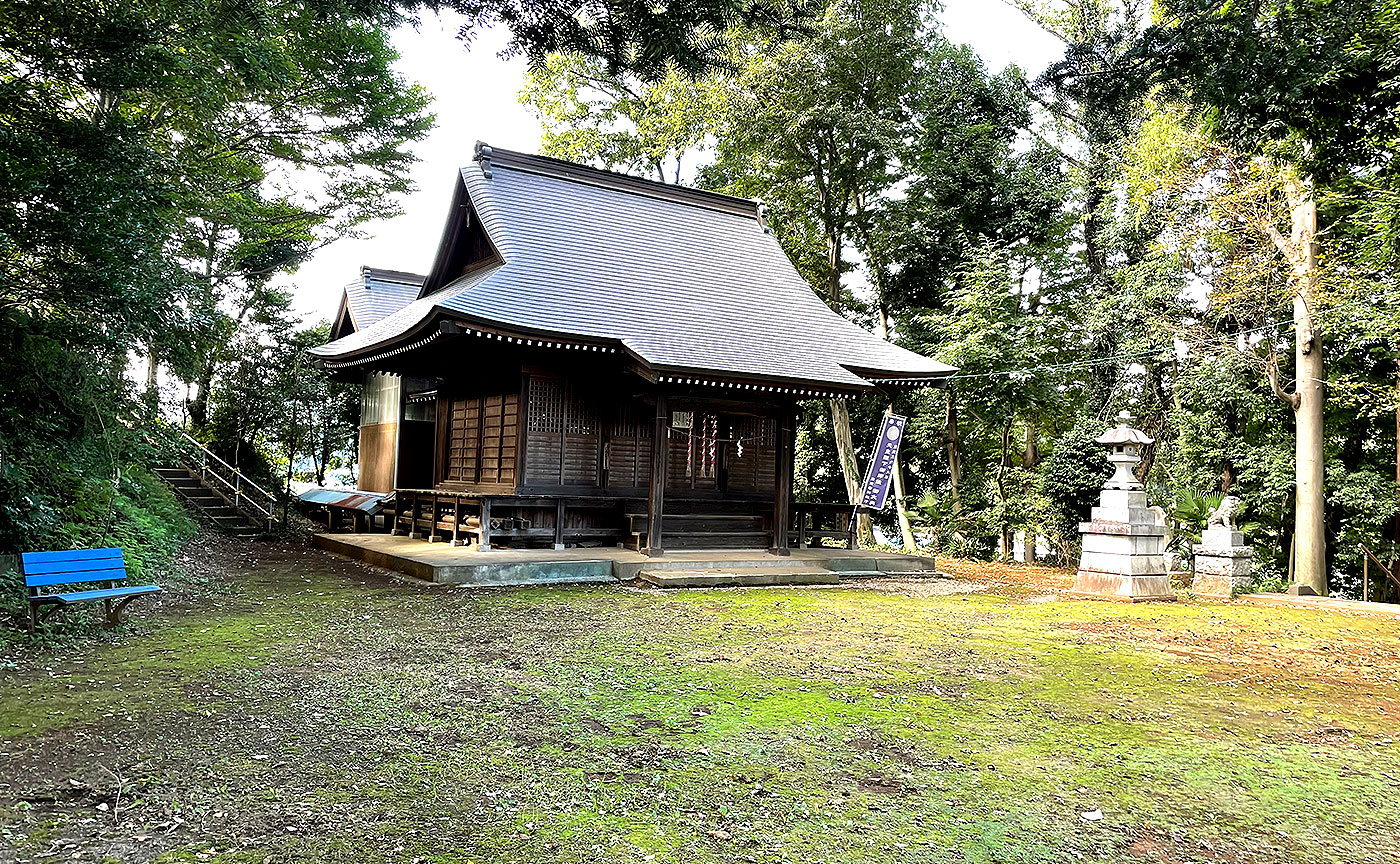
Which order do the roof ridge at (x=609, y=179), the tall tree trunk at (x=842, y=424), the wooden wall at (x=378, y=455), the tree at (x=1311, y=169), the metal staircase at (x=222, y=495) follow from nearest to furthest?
the tree at (x=1311, y=169)
the roof ridge at (x=609, y=179)
the metal staircase at (x=222, y=495)
the wooden wall at (x=378, y=455)
the tall tree trunk at (x=842, y=424)

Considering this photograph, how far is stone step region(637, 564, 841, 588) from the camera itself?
10.9 m

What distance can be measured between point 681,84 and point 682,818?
74.9 feet

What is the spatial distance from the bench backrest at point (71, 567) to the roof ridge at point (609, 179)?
32.0 ft

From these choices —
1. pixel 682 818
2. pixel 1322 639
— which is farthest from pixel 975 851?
pixel 1322 639

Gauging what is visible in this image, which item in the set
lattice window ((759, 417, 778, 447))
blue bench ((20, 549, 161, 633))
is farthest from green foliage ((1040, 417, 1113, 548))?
blue bench ((20, 549, 161, 633))

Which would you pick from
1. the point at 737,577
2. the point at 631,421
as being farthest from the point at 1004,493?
the point at 631,421

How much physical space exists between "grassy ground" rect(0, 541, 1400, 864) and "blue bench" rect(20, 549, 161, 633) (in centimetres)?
40

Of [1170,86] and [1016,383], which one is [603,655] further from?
[1016,383]

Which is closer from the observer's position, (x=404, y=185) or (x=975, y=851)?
(x=975, y=851)

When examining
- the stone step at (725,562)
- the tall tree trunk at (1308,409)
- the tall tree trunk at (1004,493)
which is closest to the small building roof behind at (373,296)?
the stone step at (725,562)

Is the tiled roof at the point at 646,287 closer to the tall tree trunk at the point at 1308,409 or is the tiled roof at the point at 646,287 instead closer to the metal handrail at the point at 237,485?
the metal handrail at the point at 237,485

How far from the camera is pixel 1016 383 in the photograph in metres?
16.6

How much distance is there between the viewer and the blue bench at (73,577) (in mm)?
6098

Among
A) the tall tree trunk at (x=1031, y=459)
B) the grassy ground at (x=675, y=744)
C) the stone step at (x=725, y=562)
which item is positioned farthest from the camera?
the tall tree trunk at (x=1031, y=459)
